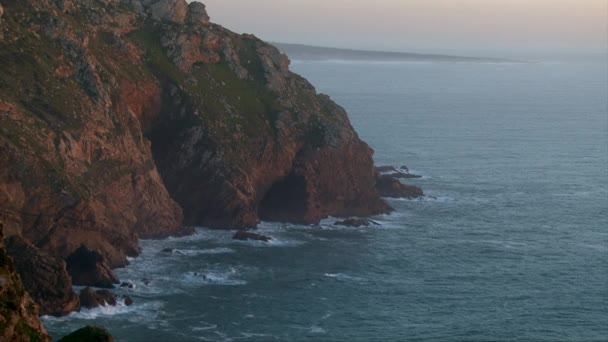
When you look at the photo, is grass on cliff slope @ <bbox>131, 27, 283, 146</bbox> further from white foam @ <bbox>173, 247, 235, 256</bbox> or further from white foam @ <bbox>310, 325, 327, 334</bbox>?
white foam @ <bbox>310, 325, 327, 334</bbox>

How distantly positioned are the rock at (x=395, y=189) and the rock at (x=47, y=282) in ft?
212

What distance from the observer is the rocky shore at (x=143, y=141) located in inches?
4035

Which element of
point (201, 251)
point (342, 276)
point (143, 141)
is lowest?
point (342, 276)

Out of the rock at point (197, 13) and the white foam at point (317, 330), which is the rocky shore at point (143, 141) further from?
the white foam at point (317, 330)

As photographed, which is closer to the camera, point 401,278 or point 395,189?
point 401,278

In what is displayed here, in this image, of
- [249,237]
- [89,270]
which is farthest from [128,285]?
[249,237]

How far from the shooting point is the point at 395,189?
149m

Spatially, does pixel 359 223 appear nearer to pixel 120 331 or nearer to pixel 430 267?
pixel 430 267

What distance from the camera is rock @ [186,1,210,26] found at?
149 metres

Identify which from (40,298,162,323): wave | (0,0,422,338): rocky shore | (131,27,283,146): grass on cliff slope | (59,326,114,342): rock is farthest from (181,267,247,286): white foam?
(59,326,114,342): rock

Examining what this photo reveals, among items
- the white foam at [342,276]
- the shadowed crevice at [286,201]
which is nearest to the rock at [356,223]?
the shadowed crevice at [286,201]

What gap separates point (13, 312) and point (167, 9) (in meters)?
102

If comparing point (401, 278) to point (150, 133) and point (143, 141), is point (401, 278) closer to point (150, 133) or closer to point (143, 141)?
point (143, 141)

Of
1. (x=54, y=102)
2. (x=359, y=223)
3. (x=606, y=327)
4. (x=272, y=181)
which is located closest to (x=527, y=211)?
(x=359, y=223)
